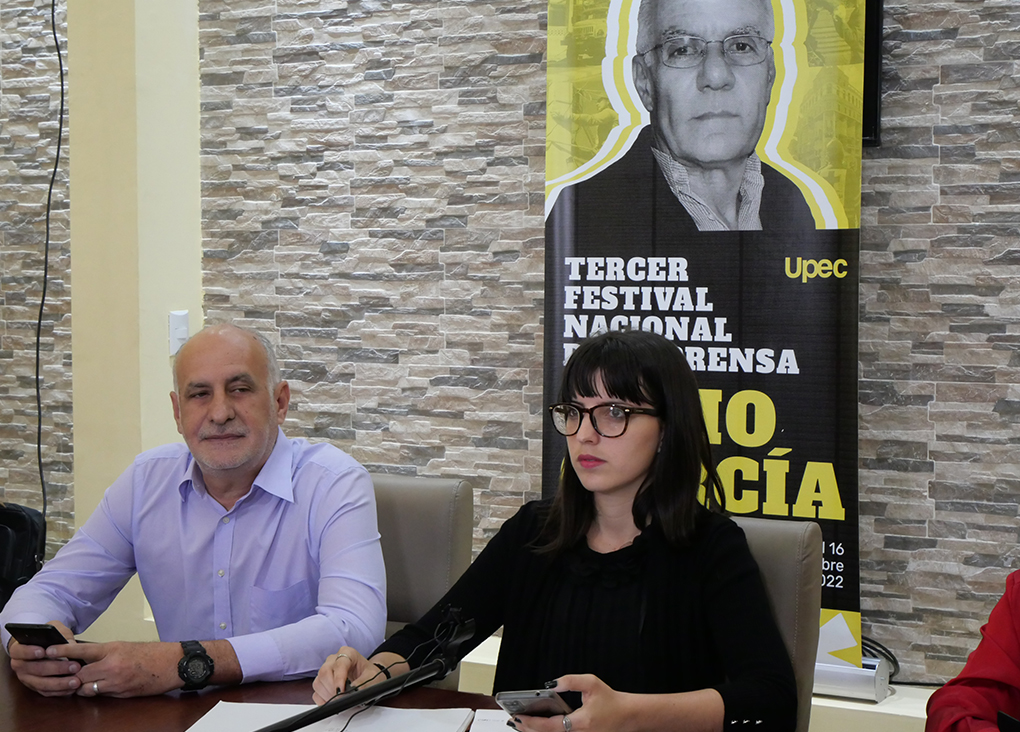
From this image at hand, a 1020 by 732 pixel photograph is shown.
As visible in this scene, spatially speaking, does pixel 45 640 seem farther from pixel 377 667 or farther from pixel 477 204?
pixel 477 204

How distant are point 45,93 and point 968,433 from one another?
3731mm

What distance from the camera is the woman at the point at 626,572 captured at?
1495 mm

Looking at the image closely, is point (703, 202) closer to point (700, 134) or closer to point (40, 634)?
point (700, 134)

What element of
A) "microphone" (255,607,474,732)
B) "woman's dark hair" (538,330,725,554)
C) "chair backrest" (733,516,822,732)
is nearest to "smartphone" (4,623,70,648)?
"microphone" (255,607,474,732)

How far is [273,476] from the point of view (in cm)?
189

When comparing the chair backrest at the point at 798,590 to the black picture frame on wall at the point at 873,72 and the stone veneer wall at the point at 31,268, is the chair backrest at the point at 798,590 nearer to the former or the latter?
the black picture frame on wall at the point at 873,72

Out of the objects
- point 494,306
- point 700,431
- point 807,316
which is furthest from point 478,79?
point 700,431

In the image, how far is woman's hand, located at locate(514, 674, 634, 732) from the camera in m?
1.20

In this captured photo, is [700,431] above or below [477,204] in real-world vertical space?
below

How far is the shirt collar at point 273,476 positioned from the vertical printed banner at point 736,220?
1.18 m

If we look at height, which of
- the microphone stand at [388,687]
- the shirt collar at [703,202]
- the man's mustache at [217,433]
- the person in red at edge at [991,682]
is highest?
the shirt collar at [703,202]

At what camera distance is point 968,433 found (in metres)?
3.01

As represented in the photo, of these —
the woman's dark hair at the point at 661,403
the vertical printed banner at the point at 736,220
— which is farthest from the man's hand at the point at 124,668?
the vertical printed banner at the point at 736,220

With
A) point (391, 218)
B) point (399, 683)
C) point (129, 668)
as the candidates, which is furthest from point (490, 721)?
point (391, 218)
